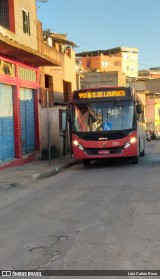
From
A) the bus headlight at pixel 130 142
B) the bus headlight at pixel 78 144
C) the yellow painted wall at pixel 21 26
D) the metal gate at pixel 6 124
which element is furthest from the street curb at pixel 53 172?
the yellow painted wall at pixel 21 26

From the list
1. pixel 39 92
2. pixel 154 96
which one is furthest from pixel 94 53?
pixel 39 92

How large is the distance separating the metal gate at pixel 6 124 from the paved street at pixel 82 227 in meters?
6.49

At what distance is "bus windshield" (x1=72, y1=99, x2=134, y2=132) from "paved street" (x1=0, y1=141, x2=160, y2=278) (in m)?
5.83

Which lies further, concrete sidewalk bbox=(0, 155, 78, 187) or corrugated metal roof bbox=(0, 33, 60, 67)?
corrugated metal roof bbox=(0, 33, 60, 67)

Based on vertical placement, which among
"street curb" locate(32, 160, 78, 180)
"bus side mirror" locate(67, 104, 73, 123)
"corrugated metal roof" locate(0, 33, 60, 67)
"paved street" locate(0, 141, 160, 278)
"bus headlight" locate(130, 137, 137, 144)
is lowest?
"street curb" locate(32, 160, 78, 180)

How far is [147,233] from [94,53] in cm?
9781

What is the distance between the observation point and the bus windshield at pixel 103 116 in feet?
60.0

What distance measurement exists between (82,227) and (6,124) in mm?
12522

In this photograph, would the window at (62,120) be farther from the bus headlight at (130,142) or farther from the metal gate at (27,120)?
the bus headlight at (130,142)

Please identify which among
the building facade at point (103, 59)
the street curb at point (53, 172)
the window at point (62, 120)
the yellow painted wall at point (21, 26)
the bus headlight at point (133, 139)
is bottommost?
the street curb at point (53, 172)

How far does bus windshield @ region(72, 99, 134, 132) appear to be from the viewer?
18297mm

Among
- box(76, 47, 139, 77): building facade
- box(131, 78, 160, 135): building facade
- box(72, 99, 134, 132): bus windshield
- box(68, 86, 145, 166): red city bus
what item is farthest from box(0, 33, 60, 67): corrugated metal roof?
box(76, 47, 139, 77): building facade

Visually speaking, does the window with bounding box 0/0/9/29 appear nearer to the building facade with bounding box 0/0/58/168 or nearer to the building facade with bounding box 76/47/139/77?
the building facade with bounding box 0/0/58/168

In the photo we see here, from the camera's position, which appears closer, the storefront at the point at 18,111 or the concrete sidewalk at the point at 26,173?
the concrete sidewalk at the point at 26,173
